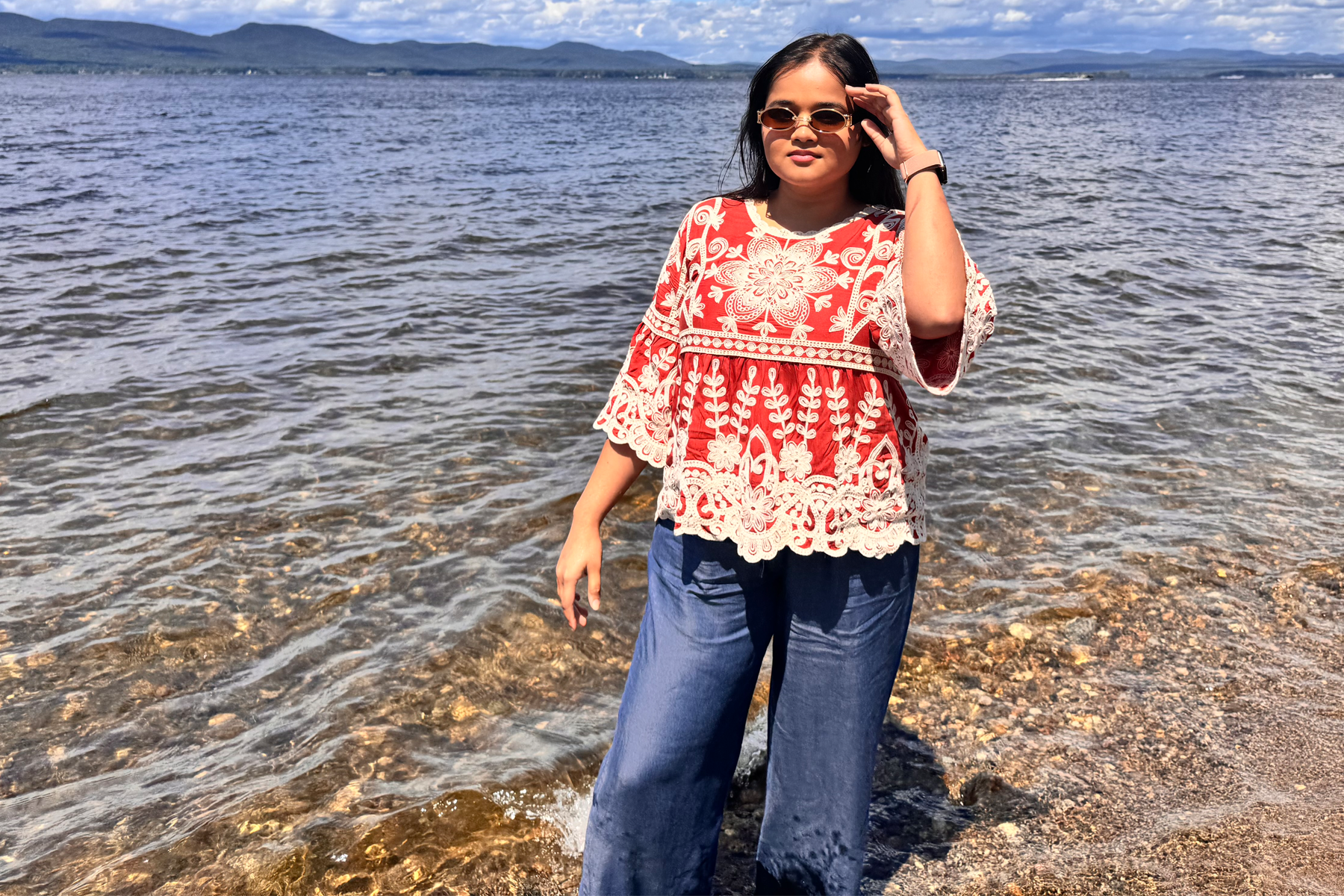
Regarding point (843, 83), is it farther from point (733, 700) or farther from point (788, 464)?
point (733, 700)

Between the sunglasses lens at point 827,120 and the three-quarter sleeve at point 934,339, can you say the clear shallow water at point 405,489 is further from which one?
the sunglasses lens at point 827,120

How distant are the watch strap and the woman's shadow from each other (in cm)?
213

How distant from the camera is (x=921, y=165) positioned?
2.08 metres

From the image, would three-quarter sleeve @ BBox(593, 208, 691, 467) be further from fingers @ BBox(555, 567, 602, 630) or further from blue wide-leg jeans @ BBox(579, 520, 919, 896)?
fingers @ BBox(555, 567, 602, 630)

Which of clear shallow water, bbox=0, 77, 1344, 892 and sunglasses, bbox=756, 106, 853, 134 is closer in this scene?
sunglasses, bbox=756, 106, 853, 134

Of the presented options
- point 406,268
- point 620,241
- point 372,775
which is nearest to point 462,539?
point 372,775

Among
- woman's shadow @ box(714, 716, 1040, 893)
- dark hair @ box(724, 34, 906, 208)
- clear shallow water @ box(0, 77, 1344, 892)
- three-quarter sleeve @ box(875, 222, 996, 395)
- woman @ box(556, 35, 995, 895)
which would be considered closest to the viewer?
three-quarter sleeve @ box(875, 222, 996, 395)

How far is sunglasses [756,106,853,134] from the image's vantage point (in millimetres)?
2213

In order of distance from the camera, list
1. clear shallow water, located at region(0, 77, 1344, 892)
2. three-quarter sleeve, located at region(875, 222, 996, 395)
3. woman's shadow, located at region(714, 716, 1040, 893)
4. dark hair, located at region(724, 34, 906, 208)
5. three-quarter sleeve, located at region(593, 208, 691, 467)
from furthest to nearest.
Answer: clear shallow water, located at region(0, 77, 1344, 892) < woman's shadow, located at region(714, 716, 1040, 893) < three-quarter sleeve, located at region(593, 208, 691, 467) < dark hair, located at region(724, 34, 906, 208) < three-quarter sleeve, located at region(875, 222, 996, 395)

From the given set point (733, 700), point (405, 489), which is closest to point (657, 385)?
point (733, 700)

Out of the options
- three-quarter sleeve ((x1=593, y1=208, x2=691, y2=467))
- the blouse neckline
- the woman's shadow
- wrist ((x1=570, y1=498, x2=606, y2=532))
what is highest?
the blouse neckline

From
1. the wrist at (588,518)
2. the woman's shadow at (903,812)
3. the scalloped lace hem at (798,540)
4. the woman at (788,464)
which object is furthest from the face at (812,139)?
the woman's shadow at (903,812)

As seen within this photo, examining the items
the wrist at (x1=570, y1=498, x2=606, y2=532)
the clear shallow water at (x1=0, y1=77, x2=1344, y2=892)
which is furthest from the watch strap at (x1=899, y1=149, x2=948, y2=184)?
the clear shallow water at (x1=0, y1=77, x2=1344, y2=892)

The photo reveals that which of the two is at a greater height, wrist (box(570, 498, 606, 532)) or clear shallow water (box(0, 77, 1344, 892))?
wrist (box(570, 498, 606, 532))
